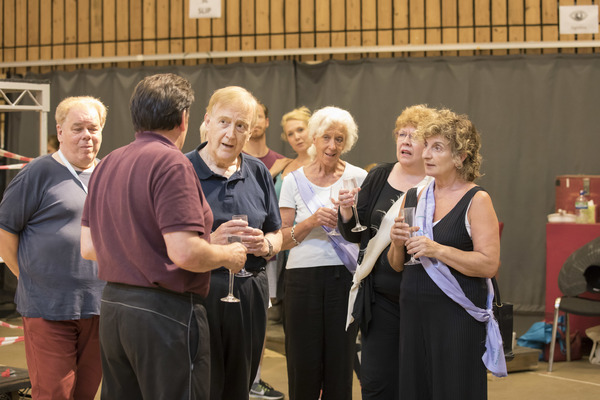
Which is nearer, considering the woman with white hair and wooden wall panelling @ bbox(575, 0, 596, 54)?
the woman with white hair

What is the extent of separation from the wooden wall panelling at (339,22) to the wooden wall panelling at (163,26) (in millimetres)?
1956

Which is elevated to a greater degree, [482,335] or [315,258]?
[315,258]

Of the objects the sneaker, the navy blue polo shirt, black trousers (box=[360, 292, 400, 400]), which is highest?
the navy blue polo shirt

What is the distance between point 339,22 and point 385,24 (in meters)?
0.51

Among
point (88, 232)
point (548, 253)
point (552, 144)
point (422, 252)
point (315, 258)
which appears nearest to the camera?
point (88, 232)

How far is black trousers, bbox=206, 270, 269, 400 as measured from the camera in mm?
2783

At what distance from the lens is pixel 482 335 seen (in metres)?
2.93

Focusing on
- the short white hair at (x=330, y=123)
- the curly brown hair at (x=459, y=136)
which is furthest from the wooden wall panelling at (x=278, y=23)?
the curly brown hair at (x=459, y=136)

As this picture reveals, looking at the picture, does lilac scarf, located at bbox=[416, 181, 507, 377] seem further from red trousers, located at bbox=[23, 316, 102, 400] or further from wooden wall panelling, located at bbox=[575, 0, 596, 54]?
wooden wall panelling, located at bbox=[575, 0, 596, 54]

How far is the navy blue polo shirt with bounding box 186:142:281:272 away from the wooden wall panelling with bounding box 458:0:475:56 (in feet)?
17.2

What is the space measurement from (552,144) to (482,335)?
4.97 meters

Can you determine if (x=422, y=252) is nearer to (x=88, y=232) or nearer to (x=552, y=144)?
(x=88, y=232)

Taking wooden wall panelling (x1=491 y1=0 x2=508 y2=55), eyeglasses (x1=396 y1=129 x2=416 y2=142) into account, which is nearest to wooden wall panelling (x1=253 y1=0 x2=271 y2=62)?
wooden wall panelling (x1=491 y1=0 x2=508 y2=55)

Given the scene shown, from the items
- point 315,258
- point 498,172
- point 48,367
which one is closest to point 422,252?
point 315,258
